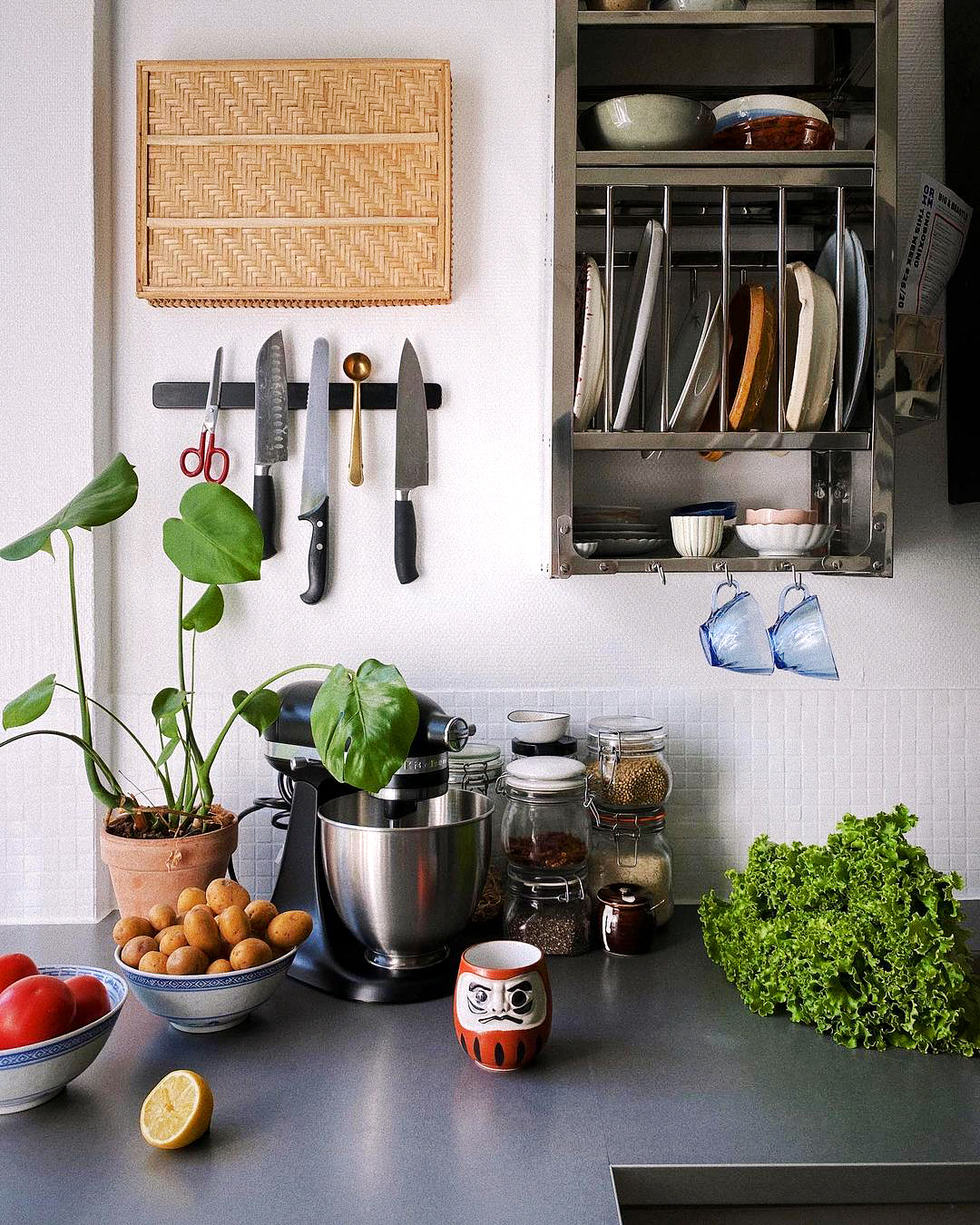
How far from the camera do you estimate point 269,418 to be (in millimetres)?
1498

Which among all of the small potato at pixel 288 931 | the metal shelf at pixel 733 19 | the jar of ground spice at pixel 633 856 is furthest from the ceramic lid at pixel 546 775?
the metal shelf at pixel 733 19

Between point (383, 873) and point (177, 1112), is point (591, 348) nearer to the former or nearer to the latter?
point (383, 873)

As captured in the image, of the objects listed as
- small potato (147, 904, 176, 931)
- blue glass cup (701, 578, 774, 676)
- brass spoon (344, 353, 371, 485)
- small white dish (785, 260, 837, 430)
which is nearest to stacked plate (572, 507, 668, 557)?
blue glass cup (701, 578, 774, 676)

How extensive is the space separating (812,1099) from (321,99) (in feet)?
4.70

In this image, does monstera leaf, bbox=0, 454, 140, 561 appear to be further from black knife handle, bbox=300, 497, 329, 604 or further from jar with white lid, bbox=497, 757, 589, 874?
jar with white lid, bbox=497, 757, 589, 874

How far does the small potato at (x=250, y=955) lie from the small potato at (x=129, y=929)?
11 centimetres

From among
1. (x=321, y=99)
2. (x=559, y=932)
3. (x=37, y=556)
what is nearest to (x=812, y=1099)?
(x=559, y=932)

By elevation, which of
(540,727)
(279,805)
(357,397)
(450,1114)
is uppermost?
(357,397)

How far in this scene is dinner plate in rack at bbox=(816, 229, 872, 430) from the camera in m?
1.29

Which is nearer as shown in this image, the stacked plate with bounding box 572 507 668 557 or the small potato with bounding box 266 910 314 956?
the small potato with bounding box 266 910 314 956

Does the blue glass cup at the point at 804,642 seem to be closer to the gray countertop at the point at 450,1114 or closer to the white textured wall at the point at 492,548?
the white textured wall at the point at 492,548

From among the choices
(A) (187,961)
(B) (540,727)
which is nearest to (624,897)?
(B) (540,727)

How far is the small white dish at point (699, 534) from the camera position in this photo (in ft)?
4.33

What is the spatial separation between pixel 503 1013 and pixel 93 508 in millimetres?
757
